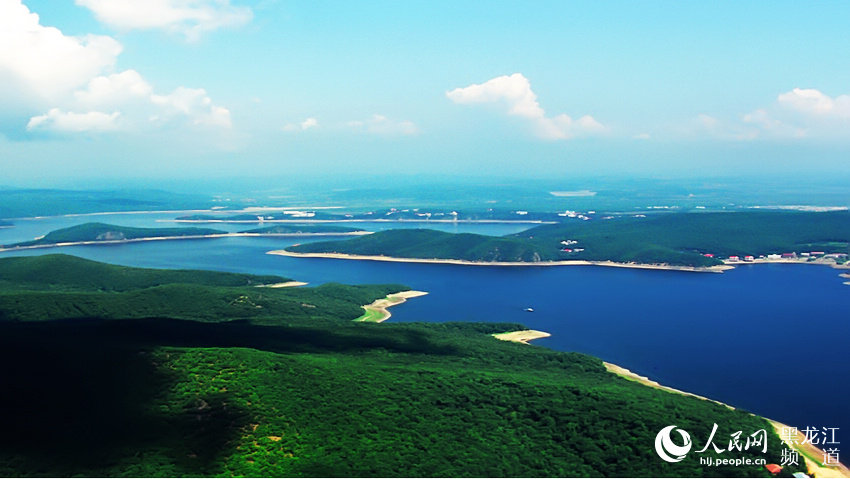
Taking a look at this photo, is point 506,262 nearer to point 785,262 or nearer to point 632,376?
point 785,262

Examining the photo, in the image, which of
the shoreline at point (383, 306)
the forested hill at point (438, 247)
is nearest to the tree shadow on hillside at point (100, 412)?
the shoreline at point (383, 306)

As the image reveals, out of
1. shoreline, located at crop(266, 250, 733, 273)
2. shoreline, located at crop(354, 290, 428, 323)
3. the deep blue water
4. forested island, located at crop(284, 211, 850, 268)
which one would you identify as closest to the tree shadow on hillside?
shoreline, located at crop(354, 290, 428, 323)

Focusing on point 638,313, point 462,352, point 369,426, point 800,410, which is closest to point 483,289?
point 638,313

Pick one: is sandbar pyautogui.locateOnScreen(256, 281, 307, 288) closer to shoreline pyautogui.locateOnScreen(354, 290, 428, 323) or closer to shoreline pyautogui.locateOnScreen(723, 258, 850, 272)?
shoreline pyautogui.locateOnScreen(354, 290, 428, 323)

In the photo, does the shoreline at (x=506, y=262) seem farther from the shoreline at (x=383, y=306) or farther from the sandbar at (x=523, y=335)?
the sandbar at (x=523, y=335)

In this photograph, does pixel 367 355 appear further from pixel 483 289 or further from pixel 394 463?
pixel 483 289
